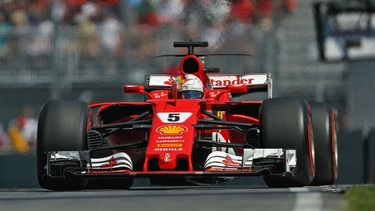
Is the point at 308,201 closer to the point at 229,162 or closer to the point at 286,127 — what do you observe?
the point at 286,127

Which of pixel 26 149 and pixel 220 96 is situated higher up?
pixel 220 96

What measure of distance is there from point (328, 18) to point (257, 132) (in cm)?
965

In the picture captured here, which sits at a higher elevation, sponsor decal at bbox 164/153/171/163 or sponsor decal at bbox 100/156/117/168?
sponsor decal at bbox 164/153/171/163

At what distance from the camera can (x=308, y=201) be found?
782cm

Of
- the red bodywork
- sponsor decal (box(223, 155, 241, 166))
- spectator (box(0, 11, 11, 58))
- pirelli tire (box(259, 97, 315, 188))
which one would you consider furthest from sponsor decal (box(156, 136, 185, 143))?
spectator (box(0, 11, 11, 58))

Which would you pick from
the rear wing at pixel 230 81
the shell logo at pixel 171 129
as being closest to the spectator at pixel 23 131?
the rear wing at pixel 230 81

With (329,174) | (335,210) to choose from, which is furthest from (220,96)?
(335,210)

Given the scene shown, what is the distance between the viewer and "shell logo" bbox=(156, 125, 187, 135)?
34.1ft

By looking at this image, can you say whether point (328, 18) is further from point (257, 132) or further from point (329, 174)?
point (257, 132)

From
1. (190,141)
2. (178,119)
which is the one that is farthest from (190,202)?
(178,119)

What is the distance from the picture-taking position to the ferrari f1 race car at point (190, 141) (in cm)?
1009

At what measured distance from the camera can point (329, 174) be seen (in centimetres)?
1167

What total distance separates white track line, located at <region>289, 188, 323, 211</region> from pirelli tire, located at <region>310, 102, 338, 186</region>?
2.69 m

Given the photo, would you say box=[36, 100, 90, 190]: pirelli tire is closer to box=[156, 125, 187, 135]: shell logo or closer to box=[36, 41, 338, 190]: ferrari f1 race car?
box=[36, 41, 338, 190]: ferrari f1 race car
